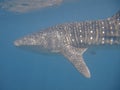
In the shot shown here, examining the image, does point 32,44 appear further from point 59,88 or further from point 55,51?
point 59,88

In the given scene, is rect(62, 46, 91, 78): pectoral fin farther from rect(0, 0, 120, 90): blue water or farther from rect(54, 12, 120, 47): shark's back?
rect(0, 0, 120, 90): blue water

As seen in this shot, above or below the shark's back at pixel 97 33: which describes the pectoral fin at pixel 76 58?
below

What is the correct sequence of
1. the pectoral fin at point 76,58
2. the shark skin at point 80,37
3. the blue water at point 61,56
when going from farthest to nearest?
the blue water at point 61,56
the shark skin at point 80,37
the pectoral fin at point 76,58

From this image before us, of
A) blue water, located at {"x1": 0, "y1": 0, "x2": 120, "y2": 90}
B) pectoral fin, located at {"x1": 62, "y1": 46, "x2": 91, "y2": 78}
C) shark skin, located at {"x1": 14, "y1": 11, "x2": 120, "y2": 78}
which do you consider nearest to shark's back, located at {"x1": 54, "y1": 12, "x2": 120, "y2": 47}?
shark skin, located at {"x1": 14, "y1": 11, "x2": 120, "y2": 78}

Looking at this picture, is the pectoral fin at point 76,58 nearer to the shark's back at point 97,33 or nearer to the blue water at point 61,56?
the shark's back at point 97,33

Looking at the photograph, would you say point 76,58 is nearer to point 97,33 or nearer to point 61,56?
point 97,33

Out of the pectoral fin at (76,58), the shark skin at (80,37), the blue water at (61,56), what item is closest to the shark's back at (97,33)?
the shark skin at (80,37)

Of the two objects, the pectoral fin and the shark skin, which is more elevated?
the shark skin

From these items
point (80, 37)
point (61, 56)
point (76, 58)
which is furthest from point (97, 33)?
point (61, 56)

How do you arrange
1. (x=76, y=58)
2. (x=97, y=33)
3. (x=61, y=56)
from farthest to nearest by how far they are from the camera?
(x=61, y=56), (x=97, y=33), (x=76, y=58)
